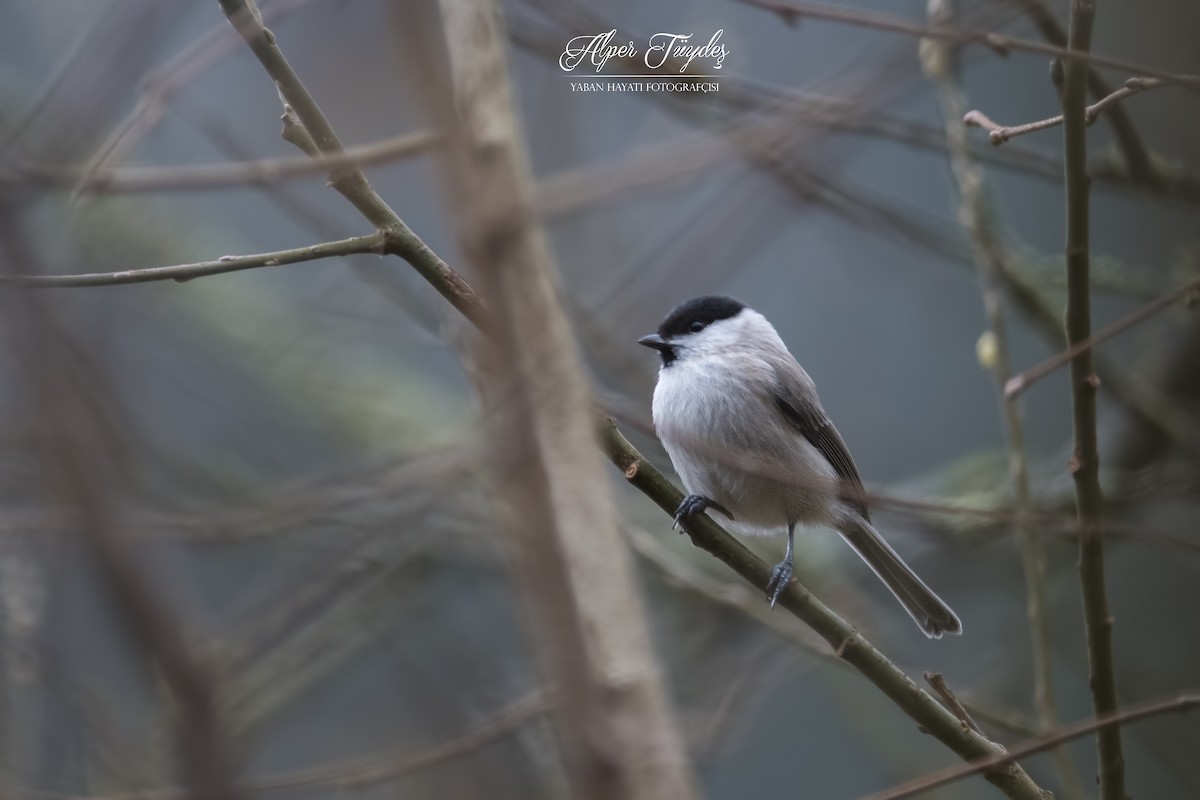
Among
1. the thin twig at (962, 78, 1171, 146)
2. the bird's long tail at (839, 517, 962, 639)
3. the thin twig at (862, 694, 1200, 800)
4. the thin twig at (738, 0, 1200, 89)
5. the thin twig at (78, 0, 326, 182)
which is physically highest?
the thin twig at (78, 0, 326, 182)

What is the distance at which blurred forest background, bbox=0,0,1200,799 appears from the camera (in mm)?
1616

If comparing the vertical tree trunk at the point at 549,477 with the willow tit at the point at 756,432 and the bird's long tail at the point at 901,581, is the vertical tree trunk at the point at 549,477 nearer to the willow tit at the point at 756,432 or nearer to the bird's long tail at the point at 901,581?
the willow tit at the point at 756,432

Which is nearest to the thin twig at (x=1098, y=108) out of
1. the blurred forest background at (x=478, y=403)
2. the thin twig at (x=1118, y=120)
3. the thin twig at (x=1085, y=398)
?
the thin twig at (x=1085, y=398)

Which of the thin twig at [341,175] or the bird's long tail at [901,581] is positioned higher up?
the thin twig at [341,175]

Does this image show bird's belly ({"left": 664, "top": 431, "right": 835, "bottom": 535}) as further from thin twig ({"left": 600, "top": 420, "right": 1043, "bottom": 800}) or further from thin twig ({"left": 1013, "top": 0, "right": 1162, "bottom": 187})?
thin twig ({"left": 1013, "top": 0, "right": 1162, "bottom": 187})

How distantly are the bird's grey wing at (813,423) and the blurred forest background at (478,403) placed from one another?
0.32 meters

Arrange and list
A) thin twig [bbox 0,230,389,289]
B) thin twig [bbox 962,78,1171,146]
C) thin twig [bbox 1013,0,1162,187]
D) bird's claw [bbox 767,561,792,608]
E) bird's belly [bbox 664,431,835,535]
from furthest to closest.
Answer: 1. bird's belly [bbox 664,431,835,535]
2. thin twig [bbox 1013,0,1162,187]
3. bird's claw [bbox 767,561,792,608]
4. thin twig [bbox 962,78,1171,146]
5. thin twig [bbox 0,230,389,289]

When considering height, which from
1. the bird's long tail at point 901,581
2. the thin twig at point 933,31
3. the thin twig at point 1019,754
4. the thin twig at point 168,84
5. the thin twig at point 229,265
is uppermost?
the thin twig at point 168,84

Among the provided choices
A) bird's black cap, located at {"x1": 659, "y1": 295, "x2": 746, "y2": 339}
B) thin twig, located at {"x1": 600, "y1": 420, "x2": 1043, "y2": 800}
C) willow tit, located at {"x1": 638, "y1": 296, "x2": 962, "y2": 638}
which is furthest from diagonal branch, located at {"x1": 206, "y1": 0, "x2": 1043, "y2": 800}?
bird's black cap, located at {"x1": 659, "y1": 295, "x2": 746, "y2": 339}

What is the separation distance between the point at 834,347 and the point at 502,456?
3.76 m

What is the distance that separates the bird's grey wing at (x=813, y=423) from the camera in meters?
3.19

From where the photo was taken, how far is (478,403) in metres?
1.42

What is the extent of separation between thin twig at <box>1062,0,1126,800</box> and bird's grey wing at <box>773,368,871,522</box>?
1116mm

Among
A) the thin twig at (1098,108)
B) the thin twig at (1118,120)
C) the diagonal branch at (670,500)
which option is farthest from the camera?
the thin twig at (1118,120)
